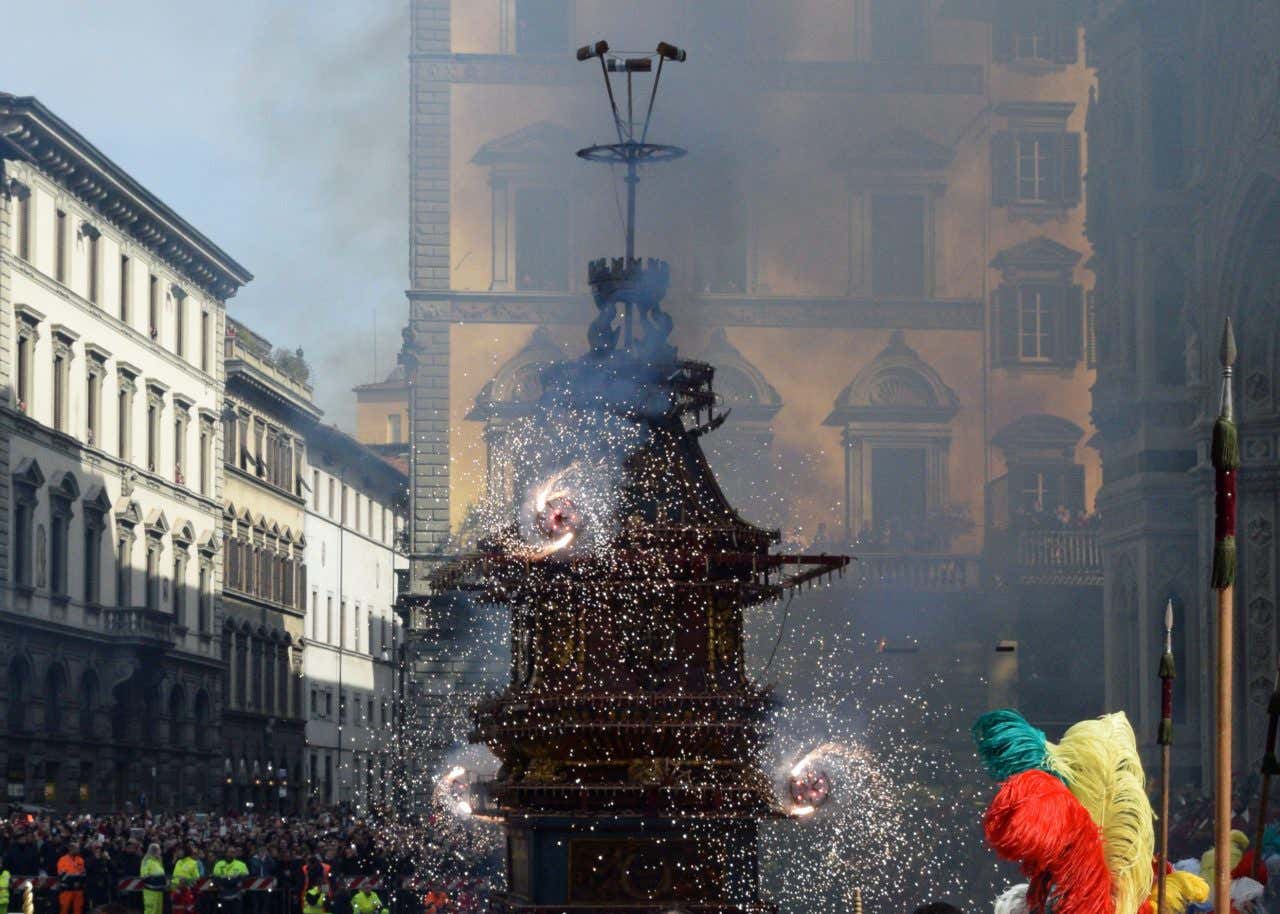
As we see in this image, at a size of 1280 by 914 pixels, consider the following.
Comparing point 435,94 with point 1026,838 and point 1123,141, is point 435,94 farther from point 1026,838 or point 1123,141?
point 1026,838

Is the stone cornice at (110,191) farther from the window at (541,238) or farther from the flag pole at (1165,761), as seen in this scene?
the flag pole at (1165,761)

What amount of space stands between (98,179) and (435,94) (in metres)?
11.3

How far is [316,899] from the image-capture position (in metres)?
31.7

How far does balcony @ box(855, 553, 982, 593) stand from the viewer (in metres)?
34.6

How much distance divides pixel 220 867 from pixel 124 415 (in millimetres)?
28147

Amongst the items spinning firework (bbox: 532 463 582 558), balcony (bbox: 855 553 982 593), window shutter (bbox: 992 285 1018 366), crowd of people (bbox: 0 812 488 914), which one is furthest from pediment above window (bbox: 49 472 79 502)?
spinning firework (bbox: 532 463 582 558)

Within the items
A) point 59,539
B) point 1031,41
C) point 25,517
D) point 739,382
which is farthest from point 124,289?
point 1031,41

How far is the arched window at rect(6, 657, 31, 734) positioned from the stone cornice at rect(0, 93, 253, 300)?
9823 millimetres

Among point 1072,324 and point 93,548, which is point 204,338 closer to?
point 93,548

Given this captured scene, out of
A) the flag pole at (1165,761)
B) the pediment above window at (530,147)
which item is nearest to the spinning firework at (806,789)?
the flag pole at (1165,761)

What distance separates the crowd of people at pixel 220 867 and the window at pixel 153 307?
26.2 m

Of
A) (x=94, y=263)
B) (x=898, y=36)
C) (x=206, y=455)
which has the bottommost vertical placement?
(x=206, y=455)

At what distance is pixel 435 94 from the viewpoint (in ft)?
163

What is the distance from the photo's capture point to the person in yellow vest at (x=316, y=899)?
31.7 meters
